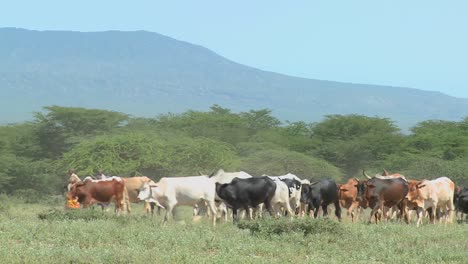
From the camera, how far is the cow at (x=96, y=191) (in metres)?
22.4

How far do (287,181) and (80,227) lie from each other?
7.68 meters

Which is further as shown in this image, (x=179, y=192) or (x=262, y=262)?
(x=179, y=192)

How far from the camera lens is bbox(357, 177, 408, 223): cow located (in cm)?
2161

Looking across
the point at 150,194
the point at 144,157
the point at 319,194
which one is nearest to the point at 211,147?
the point at 144,157

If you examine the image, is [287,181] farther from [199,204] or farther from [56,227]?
[56,227]

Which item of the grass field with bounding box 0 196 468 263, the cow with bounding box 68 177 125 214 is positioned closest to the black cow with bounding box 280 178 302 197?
the grass field with bounding box 0 196 468 263

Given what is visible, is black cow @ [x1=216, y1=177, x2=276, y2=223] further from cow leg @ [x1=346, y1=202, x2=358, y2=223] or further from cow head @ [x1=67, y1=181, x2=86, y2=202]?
cow head @ [x1=67, y1=181, x2=86, y2=202]

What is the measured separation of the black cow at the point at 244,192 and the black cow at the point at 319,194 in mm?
1951

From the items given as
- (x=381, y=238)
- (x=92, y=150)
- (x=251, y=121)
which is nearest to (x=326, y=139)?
(x=251, y=121)

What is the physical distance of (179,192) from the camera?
66.8ft

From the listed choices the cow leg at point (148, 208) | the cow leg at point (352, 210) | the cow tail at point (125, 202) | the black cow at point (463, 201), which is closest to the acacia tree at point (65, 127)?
the cow tail at point (125, 202)

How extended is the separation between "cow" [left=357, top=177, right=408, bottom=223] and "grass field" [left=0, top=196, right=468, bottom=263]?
Answer: 11.6 ft

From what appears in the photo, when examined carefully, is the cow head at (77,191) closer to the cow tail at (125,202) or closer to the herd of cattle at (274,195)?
the herd of cattle at (274,195)

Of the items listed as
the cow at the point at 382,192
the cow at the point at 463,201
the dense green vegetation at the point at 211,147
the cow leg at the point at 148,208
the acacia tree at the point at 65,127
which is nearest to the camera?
the cow at the point at 382,192
